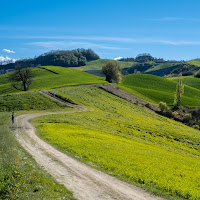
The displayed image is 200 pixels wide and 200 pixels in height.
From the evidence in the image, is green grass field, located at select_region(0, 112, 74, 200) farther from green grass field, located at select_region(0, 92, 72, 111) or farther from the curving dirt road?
green grass field, located at select_region(0, 92, 72, 111)

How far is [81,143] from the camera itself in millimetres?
28719

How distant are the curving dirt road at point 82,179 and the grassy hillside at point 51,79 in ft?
250

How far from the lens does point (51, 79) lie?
441 feet

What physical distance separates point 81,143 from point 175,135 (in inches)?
1144

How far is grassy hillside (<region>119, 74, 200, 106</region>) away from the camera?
108 metres

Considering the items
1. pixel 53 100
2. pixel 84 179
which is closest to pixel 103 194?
pixel 84 179

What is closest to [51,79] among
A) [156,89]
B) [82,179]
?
[156,89]

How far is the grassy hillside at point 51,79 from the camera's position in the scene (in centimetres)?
11416

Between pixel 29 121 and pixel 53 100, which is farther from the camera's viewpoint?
pixel 53 100

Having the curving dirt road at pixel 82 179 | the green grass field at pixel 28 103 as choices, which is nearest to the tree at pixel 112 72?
the green grass field at pixel 28 103

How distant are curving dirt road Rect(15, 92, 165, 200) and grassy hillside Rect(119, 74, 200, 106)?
88.4m

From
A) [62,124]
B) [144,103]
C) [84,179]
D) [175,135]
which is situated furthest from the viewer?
[144,103]

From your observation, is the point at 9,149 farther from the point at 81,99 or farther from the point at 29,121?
the point at 81,99

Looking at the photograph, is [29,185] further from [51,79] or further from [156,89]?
[51,79]
